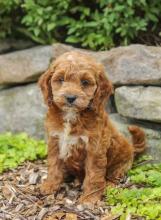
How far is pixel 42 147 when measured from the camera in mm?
6910

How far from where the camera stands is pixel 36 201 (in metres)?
5.70

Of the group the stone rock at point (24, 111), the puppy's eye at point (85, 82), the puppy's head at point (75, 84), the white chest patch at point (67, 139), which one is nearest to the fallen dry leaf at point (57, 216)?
the white chest patch at point (67, 139)

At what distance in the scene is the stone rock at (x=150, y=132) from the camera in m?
6.68

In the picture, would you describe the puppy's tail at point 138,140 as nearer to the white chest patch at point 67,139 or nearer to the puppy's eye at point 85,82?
the white chest patch at point 67,139

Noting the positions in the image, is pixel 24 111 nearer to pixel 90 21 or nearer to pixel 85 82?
pixel 90 21

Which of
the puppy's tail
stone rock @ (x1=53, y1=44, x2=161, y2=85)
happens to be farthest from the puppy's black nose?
stone rock @ (x1=53, y1=44, x2=161, y2=85)

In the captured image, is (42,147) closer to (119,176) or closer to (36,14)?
(119,176)

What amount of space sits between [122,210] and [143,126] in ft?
5.73

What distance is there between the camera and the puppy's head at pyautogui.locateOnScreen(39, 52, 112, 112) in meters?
5.11

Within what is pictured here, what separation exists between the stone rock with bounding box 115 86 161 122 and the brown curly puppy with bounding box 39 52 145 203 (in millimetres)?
674

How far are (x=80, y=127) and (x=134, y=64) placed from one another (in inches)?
60.2

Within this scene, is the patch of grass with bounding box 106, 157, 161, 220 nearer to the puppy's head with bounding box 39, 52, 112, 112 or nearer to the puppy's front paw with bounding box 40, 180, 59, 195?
the puppy's front paw with bounding box 40, 180, 59, 195

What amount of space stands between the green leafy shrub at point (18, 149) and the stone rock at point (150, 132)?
3.03ft

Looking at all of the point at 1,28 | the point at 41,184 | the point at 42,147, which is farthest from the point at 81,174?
the point at 1,28
